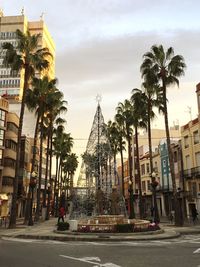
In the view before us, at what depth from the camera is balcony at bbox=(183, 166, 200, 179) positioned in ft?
150

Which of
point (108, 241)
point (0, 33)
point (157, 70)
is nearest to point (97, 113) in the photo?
point (157, 70)

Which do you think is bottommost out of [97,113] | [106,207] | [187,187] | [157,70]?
[106,207]

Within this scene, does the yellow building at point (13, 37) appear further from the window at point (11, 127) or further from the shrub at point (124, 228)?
the shrub at point (124, 228)

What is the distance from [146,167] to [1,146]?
31.8 meters

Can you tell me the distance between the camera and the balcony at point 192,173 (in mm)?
45662

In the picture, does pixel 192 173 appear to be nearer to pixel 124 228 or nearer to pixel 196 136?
pixel 196 136

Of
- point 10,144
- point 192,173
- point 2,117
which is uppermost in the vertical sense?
point 2,117

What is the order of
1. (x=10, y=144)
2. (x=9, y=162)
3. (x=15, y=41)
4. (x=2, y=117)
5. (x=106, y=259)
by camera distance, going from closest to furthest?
1. (x=106, y=259)
2. (x=2, y=117)
3. (x=9, y=162)
4. (x=10, y=144)
5. (x=15, y=41)

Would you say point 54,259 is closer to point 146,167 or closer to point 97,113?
point 97,113

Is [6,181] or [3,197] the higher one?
[6,181]

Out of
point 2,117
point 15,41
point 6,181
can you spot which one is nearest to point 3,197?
point 6,181

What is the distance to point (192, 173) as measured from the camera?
155 feet

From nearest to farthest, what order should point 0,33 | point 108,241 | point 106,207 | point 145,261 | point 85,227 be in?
point 145,261 < point 108,241 < point 85,227 < point 106,207 < point 0,33

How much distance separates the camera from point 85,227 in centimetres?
2225
